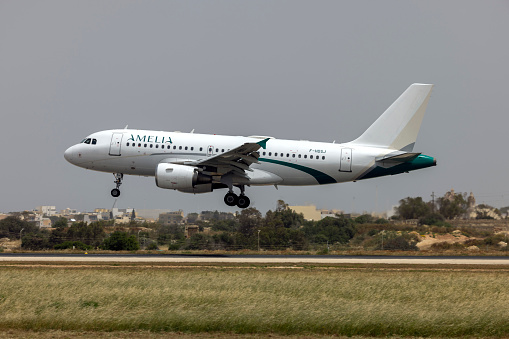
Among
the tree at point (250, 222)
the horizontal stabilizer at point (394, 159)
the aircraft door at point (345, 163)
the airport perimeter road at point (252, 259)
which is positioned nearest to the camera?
the airport perimeter road at point (252, 259)

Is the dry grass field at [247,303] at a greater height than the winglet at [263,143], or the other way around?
the winglet at [263,143]

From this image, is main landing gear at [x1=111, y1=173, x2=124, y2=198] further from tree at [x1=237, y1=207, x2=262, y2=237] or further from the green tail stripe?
tree at [x1=237, y1=207, x2=262, y2=237]

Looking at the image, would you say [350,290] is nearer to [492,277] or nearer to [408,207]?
[492,277]

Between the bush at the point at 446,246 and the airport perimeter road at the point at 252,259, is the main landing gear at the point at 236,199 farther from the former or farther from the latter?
the bush at the point at 446,246

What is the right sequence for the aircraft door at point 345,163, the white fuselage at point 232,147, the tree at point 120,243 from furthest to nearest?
A: the tree at point 120,243 < the aircraft door at point 345,163 < the white fuselage at point 232,147

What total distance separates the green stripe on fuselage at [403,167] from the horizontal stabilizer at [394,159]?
257mm

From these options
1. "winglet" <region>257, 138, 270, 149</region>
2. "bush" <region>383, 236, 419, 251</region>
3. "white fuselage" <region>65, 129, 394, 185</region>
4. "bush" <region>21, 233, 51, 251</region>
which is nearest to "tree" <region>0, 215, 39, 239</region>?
"bush" <region>21, 233, 51, 251</region>

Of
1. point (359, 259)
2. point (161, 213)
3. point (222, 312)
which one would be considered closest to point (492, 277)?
point (359, 259)

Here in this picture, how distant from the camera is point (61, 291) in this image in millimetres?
25828

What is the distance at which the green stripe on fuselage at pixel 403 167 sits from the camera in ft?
157

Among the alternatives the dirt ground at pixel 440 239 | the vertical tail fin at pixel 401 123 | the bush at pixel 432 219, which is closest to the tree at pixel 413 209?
the bush at pixel 432 219

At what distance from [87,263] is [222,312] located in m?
18.4

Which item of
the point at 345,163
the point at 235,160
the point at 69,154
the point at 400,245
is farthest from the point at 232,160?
the point at 400,245

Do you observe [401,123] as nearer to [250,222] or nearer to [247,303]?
[250,222]
